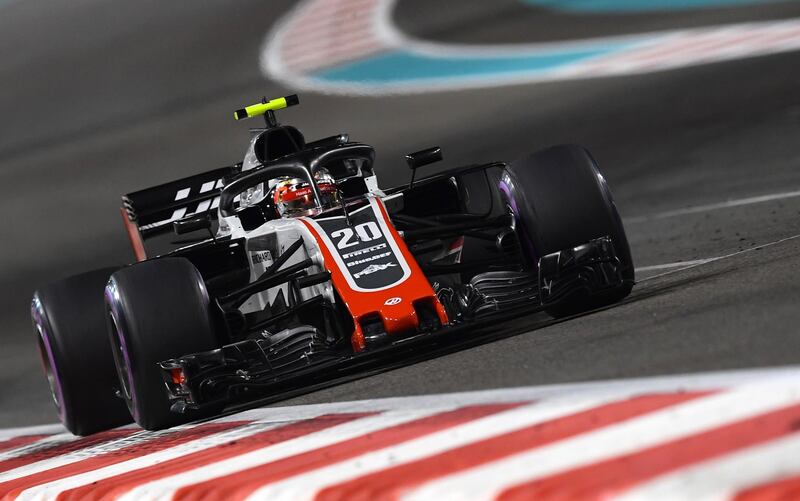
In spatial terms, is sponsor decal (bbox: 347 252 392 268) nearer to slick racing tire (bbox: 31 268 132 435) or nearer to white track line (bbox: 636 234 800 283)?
slick racing tire (bbox: 31 268 132 435)

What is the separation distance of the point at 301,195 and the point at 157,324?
5.73ft

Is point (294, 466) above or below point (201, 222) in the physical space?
below

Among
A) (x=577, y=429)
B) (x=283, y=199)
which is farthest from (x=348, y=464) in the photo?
(x=283, y=199)

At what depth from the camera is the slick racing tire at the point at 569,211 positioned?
22.0 ft

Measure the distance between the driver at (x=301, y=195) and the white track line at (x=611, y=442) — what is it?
4329mm

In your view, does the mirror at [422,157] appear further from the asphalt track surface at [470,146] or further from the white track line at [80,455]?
the white track line at [80,455]

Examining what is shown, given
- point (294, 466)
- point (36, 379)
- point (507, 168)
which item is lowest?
point (36, 379)

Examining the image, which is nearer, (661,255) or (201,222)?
(201,222)

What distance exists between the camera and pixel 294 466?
429 cm

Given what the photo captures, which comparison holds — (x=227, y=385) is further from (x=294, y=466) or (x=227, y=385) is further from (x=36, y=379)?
(x=36, y=379)

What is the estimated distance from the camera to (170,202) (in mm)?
9578

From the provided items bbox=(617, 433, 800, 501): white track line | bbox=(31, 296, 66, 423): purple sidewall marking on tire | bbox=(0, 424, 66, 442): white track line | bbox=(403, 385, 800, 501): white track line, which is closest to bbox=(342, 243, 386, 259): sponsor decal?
bbox=(31, 296, 66, 423): purple sidewall marking on tire

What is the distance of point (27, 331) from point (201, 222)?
5388mm

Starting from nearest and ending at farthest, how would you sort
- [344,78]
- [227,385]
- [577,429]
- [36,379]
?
[577,429] → [227,385] → [36,379] → [344,78]
